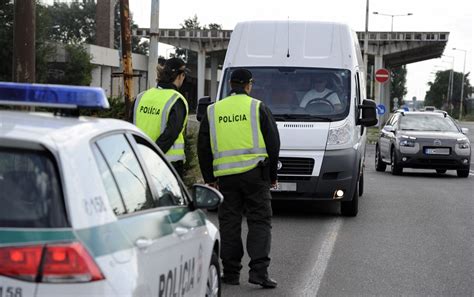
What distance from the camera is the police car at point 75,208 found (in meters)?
3.91

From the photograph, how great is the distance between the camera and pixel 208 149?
8875 mm

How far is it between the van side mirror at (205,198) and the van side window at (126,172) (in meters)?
0.88

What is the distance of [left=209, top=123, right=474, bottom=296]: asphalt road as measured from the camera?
878 cm

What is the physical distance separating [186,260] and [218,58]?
8639 cm

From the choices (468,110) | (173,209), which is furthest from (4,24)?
(468,110)

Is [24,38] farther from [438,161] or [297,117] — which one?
[438,161]

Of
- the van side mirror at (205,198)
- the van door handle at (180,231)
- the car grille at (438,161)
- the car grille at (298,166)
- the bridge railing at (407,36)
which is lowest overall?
the car grille at (438,161)

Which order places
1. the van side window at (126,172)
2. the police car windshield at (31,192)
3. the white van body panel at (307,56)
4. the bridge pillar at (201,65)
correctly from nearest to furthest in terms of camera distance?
the police car windshield at (31,192)
the van side window at (126,172)
the white van body panel at (307,56)
the bridge pillar at (201,65)

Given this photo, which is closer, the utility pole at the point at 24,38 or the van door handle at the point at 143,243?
the van door handle at the point at 143,243

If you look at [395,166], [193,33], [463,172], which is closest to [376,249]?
[395,166]

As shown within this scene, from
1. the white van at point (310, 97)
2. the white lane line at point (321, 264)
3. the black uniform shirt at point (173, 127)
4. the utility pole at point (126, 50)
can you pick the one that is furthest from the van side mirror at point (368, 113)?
the black uniform shirt at point (173, 127)

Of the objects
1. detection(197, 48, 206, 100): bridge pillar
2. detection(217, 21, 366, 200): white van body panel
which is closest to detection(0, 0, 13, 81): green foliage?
detection(197, 48, 206, 100): bridge pillar

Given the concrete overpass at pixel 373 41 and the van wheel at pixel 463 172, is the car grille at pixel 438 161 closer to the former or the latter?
the van wheel at pixel 463 172

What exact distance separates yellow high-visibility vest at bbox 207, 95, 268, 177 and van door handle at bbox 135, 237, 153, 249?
4049 mm
